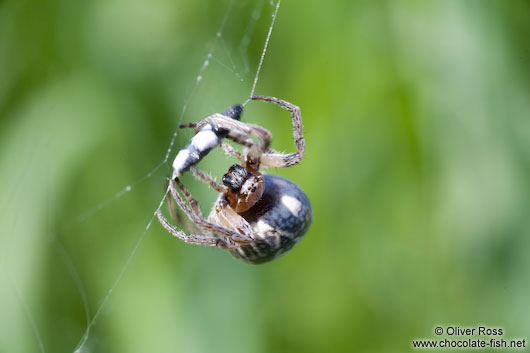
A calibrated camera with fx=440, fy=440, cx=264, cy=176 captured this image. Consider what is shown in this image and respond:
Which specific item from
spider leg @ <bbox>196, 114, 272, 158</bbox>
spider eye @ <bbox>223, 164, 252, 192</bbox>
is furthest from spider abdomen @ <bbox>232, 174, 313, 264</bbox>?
spider leg @ <bbox>196, 114, 272, 158</bbox>

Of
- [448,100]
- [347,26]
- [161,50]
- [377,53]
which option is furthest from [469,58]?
[161,50]

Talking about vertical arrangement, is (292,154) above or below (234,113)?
below

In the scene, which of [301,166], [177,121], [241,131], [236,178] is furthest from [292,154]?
[177,121]

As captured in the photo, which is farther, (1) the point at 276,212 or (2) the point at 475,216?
(2) the point at 475,216

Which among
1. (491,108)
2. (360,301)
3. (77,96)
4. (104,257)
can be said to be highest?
(77,96)

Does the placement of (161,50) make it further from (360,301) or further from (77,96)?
(360,301)

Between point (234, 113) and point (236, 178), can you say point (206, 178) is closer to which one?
point (236, 178)
